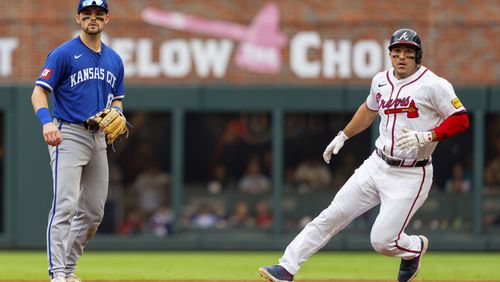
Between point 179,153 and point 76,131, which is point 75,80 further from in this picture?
point 179,153

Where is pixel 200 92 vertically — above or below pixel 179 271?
above

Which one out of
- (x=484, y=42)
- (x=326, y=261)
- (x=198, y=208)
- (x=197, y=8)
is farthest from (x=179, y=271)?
(x=484, y=42)

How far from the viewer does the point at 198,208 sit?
16516 millimetres

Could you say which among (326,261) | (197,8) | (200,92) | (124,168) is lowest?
(326,261)

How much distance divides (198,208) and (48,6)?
3743 millimetres

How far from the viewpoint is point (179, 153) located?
1647 centimetres

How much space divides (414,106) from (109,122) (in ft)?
7.23

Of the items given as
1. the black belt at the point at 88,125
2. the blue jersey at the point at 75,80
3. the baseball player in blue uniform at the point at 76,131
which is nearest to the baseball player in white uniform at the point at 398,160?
the baseball player in blue uniform at the point at 76,131

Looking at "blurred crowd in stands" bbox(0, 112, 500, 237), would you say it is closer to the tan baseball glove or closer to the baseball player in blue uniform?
the baseball player in blue uniform

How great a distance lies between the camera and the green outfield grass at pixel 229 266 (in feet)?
36.4

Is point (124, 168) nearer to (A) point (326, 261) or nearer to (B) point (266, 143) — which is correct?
(B) point (266, 143)

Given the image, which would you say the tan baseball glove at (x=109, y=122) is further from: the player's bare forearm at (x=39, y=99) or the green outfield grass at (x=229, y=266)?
the green outfield grass at (x=229, y=266)

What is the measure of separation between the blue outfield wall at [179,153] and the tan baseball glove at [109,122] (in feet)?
26.9

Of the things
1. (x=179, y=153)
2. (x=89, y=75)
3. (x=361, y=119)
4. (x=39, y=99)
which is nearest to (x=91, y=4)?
(x=89, y=75)
